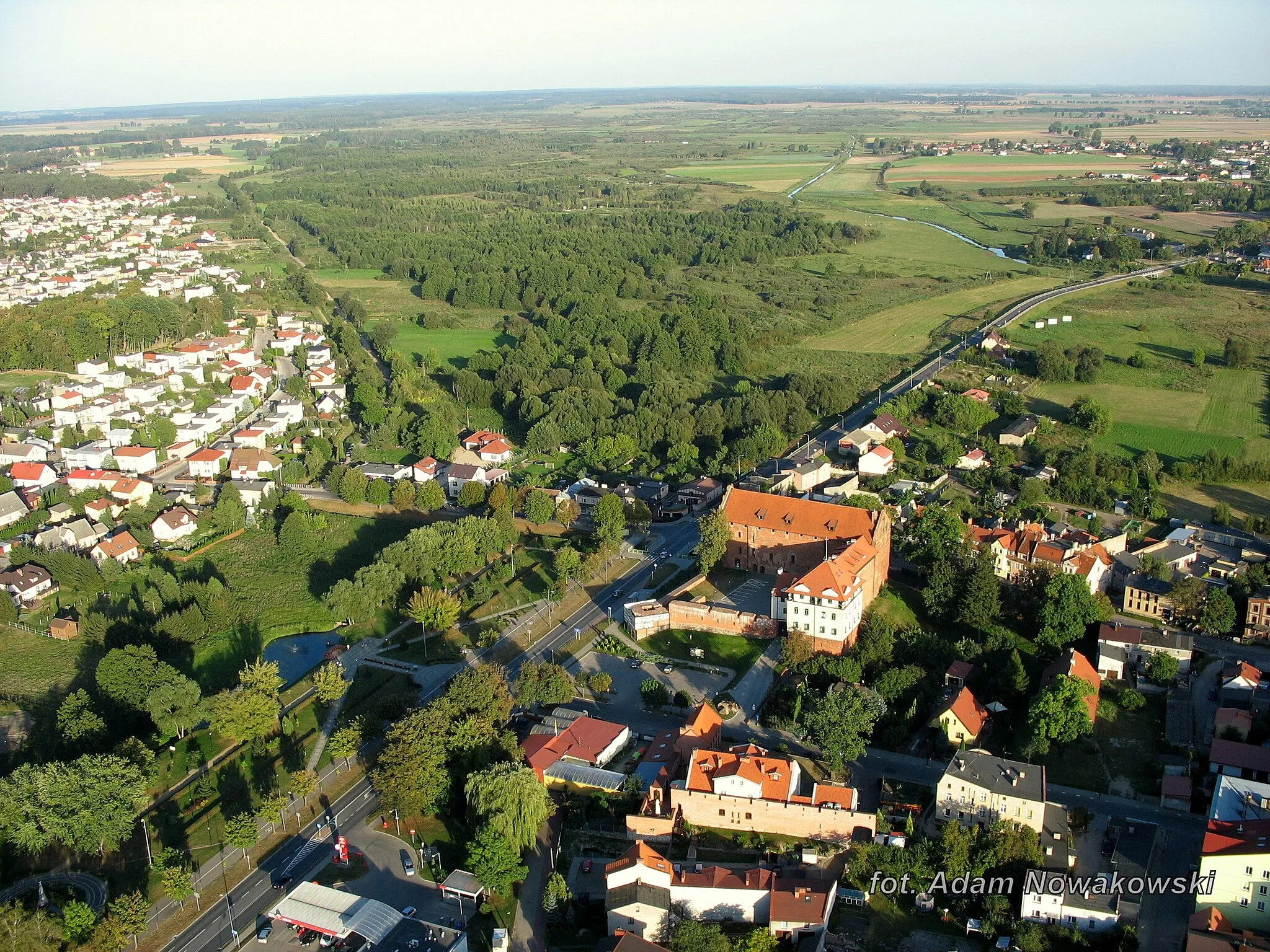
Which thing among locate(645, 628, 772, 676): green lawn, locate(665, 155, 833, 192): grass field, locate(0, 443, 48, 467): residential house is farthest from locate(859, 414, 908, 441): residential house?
locate(665, 155, 833, 192): grass field

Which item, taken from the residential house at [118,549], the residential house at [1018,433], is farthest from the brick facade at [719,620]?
the residential house at [118,549]

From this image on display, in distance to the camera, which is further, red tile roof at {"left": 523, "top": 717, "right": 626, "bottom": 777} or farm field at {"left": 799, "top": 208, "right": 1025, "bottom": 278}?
farm field at {"left": 799, "top": 208, "right": 1025, "bottom": 278}

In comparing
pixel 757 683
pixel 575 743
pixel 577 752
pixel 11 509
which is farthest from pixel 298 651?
pixel 11 509

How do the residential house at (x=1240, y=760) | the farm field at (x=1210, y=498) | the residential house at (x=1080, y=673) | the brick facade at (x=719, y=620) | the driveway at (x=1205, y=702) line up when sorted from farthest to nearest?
the farm field at (x=1210, y=498) < the brick facade at (x=719, y=620) < the residential house at (x=1080, y=673) < the driveway at (x=1205, y=702) < the residential house at (x=1240, y=760)

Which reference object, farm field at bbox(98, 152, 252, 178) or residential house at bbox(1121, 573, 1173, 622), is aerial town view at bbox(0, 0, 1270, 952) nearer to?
residential house at bbox(1121, 573, 1173, 622)

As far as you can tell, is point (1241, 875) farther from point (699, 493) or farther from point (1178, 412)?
point (1178, 412)

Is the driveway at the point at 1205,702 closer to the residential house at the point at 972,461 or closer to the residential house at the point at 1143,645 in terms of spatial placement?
the residential house at the point at 1143,645
